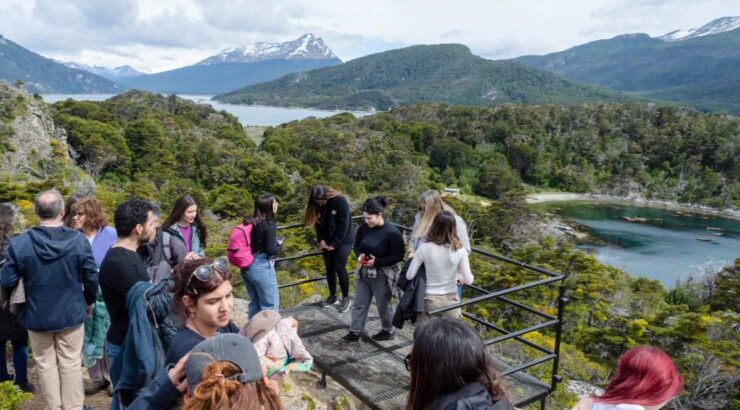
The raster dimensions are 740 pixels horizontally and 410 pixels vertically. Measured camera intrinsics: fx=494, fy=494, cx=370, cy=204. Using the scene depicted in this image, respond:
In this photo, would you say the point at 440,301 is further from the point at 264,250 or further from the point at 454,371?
the point at 454,371

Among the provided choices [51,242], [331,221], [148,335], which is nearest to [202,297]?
[148,335]

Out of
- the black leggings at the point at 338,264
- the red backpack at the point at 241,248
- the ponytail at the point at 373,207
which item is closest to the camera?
the red backpack at the point at 241,248

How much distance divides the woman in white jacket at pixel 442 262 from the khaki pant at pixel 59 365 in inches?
93.2

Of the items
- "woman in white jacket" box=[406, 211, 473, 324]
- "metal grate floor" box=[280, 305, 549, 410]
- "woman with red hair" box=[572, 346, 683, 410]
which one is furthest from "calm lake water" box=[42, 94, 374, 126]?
"woman with red hair" box=[572, 346, 683, 410]

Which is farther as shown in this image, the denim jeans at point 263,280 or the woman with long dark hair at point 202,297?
the denim jeans at point 263,280

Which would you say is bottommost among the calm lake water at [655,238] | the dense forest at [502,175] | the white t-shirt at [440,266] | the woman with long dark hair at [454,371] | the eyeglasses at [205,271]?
the calm lake water at [655,238]

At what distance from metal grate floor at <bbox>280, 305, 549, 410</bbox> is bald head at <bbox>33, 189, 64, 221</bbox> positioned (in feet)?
7.59

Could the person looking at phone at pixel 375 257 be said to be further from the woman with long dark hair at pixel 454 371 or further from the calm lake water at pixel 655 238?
the calm lake water at pixel 655 238

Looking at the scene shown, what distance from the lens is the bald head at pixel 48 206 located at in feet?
9.86

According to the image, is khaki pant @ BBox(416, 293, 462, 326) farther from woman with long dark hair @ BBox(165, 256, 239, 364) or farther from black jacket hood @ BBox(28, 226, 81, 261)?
black jacket hood @ BBox(28, 226, 81, 261)

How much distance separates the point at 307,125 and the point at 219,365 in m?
73.7

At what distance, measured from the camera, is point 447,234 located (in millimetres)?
3715

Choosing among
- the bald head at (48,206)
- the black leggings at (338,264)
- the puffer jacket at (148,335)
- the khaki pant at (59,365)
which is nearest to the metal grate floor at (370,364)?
the black leggings at (338,264)

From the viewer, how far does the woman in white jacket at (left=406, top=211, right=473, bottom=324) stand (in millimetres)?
3715
